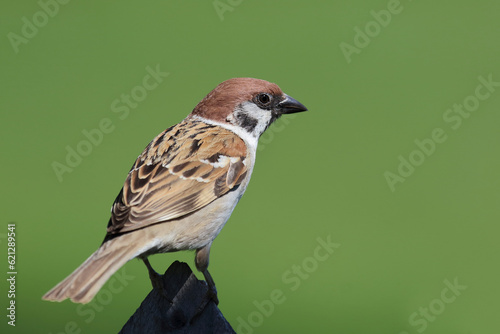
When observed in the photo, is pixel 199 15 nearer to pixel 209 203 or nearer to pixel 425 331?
pixel 425 331

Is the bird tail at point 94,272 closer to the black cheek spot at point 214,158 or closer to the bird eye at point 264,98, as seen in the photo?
the black cheek spot at point 214,158

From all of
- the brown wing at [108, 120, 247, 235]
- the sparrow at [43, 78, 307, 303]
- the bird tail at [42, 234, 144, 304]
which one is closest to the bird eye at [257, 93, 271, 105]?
the sparrow at [43, 78, 307, 303]

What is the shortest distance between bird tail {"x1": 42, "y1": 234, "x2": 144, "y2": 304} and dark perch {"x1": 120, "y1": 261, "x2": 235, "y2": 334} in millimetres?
177

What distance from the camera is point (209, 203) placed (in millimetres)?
3418

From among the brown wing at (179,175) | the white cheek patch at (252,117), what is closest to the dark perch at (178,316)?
the brown wing at (179,175)

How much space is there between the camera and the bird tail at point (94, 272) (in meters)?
2.63

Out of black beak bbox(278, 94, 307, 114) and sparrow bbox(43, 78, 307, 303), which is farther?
black beak bbox(278, 94, 307, 114)

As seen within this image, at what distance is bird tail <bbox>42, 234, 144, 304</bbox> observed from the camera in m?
2.63

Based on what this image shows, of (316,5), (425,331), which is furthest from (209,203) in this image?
(316,5)

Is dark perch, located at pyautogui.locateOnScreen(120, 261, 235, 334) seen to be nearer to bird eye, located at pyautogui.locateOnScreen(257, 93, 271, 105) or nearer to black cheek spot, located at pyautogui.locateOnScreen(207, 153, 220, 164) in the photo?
black cheek spot, located at pyautogui.locateOnScreen(207, 153, 220, 164)

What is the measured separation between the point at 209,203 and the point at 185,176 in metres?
0.16

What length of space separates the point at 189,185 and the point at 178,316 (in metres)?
0.83

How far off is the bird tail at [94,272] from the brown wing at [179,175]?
3.2 inches

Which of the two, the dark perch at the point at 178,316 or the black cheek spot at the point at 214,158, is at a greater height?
the black cheek spot at the point at 214,158
